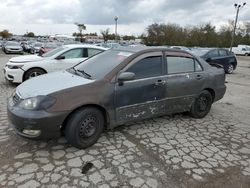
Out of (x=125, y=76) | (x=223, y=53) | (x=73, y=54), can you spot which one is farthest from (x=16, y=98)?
(x=223, y=53)

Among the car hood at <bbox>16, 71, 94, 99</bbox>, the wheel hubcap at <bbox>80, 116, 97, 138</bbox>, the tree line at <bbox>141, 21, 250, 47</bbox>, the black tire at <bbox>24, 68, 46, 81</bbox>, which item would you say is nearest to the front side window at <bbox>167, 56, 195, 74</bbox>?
the car hood at <bbox>16, 71, 94, 99</bbox>

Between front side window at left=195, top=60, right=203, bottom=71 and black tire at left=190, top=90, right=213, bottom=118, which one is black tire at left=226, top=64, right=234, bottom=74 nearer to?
black tire at left=190, top=90, right=213, bottom=118

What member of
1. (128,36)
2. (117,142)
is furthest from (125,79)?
(128,36)

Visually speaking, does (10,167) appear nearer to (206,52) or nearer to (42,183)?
(42,183)

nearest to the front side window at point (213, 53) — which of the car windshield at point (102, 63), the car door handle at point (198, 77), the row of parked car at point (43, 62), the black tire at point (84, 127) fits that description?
the row of parked car at point (43, 62)

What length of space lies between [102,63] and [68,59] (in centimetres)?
435

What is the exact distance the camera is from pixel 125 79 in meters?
4.05

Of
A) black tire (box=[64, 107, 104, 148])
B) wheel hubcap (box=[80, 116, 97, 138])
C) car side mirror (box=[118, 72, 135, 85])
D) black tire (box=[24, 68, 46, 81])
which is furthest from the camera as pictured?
black tire (box=[24, 68, 46, 81])

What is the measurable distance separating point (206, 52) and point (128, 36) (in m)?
82.2

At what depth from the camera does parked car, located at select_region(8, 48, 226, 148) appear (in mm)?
3531

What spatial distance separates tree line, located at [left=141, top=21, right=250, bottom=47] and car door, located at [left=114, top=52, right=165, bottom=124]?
161ft

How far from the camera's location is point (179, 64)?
5.07 metres

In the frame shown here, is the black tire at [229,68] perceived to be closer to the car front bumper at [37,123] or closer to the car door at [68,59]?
the car door at [68,59]

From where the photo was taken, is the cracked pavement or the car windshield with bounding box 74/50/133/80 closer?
the cracked pavement
